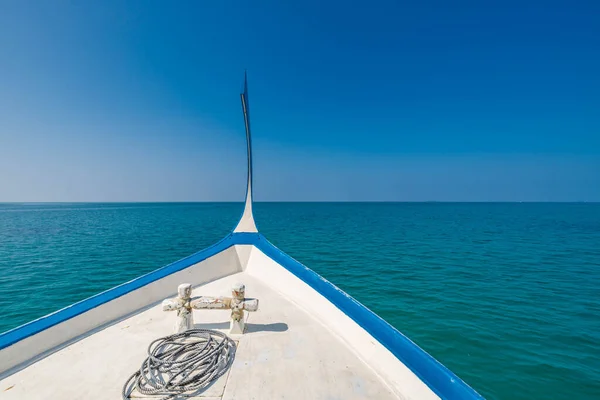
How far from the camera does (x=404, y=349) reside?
2797 millimetres

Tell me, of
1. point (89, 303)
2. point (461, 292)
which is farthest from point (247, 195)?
point (461, 292)

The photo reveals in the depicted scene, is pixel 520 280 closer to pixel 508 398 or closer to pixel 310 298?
pixel 508 398

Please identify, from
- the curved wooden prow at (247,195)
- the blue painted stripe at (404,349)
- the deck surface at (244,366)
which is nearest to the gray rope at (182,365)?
the deck surface at (244,366)

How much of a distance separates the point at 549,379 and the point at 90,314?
8.82 metres

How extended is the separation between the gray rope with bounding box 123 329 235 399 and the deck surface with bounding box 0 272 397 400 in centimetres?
12

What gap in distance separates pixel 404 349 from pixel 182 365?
2435 mm

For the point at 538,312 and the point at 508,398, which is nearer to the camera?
the point at 508,398

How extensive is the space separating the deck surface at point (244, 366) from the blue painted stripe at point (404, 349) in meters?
0.39

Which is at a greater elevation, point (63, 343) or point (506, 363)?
point (63, 343)

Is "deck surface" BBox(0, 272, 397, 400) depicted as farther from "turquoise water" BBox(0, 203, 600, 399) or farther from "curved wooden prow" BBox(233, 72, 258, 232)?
"turquoise water" BBox(0, 203, 600, 399)

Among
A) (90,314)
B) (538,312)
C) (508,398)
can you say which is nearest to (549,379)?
(508,398)

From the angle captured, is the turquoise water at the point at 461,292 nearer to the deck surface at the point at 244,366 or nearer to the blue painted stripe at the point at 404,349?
the blue painted stripe at the point at 404,349

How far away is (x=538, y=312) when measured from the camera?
8969 millimetres

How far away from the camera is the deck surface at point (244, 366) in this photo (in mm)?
2645
